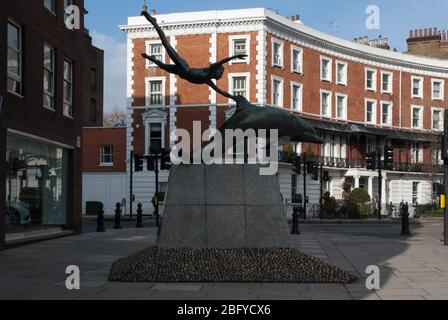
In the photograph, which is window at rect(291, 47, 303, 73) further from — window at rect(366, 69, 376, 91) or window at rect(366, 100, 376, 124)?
window at rect(366, 100, 376, 124)

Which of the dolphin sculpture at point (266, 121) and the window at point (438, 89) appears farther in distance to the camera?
the window at point (438, 89)

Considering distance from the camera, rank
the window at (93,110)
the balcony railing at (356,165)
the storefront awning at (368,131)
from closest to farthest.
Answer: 1. the balcony railing at (356,165)
2. the storefront awning at (368,131)
3. the window at (93,110)

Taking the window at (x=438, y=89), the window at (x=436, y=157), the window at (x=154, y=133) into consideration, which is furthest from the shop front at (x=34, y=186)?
the window at (x=438, y=89)

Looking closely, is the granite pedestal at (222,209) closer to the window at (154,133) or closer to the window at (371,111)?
the window at (154,133)

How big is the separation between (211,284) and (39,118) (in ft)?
34.7

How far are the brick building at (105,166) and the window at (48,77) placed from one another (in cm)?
2811

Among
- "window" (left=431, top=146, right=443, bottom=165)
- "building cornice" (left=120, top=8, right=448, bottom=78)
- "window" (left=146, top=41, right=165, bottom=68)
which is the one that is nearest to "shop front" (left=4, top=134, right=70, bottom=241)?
"window" (left=146, top=41, right=165, bottom=68)

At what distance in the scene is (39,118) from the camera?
64.0 feet

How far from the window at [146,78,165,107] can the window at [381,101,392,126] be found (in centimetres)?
2135

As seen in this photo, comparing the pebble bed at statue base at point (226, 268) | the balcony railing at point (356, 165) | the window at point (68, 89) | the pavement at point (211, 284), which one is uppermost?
the window at point (68, 89)

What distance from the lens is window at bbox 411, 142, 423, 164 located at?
60.5m

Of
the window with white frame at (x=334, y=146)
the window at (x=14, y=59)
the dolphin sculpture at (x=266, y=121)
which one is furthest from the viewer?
the window with white frame at (x=334, y=146)

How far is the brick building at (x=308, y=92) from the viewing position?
4681 centimetres
